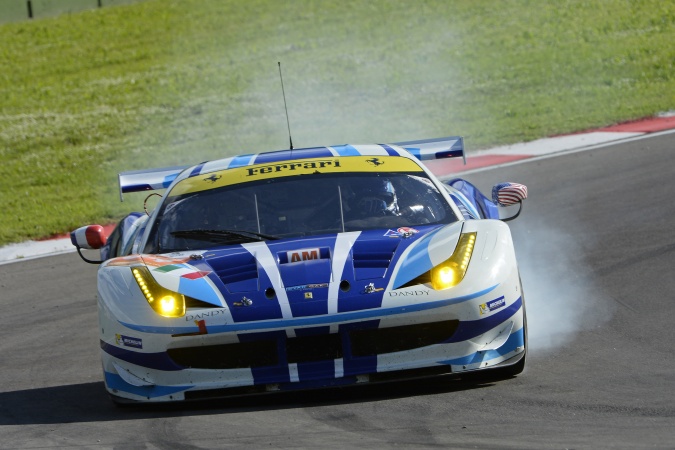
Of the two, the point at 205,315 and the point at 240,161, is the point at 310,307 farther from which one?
the point at 240,161

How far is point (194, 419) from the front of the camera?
536 cm

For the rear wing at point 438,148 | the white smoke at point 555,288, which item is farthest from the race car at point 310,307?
the rear wing at point 438,148

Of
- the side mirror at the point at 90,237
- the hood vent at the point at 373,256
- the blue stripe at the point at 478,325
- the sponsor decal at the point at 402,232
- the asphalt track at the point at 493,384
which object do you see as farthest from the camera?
the side mirror at the point at 90,237

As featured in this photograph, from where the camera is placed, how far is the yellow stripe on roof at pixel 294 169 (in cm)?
681

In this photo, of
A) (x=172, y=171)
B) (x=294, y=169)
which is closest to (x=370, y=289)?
(x=294, y=169)

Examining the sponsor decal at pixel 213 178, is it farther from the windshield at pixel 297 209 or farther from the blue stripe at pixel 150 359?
the blue stripe at pixel 150 359

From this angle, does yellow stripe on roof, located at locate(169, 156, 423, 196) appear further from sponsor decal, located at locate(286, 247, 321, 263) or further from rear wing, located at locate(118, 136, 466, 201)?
sponsor decal, located at locate(286, 247, 321, 263)

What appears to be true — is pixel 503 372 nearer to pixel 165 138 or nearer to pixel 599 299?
pixel 599 299

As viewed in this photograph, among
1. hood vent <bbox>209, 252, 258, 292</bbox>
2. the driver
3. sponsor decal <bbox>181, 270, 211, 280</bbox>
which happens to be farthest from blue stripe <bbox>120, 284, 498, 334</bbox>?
the driver

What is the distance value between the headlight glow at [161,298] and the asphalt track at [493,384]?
45cm

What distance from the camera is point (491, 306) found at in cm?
552

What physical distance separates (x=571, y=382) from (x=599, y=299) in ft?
6.98

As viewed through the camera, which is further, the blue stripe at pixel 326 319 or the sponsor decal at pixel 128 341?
the sponsor decal at pixel 128 341

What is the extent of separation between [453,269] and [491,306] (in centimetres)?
24
